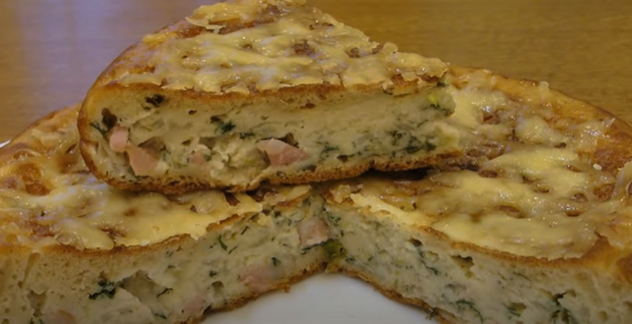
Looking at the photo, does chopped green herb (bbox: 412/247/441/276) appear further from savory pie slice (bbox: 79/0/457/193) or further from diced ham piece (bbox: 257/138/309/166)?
diced ham piece (bbox: 257/138/309/166)

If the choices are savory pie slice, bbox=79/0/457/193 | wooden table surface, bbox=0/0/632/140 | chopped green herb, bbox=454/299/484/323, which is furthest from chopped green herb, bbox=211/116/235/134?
wooden table surface, bbox=0/0/632/140

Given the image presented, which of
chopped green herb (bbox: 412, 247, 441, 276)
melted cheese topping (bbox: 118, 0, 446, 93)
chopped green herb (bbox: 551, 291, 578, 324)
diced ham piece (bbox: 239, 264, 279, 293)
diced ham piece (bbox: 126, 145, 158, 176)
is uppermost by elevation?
melted cheese topping (bbox: 118, 0, 446, 93)

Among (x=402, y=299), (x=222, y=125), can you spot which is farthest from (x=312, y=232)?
(x=222, y=125)

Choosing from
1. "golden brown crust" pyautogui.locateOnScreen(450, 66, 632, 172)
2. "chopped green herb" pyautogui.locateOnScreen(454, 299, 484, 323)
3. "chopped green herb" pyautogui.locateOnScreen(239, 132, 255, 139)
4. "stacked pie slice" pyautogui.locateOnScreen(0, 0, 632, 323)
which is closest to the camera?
"stacked pie slice" pyautogui.locateOnScreen(0, 0, 632, 323)

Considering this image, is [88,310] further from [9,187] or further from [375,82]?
[375,82]

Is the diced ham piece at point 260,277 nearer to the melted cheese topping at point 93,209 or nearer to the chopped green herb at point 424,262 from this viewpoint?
the melted cheese topping at point 93,209

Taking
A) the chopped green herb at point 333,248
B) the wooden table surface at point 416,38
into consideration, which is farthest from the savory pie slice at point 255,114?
the wooden table surface at point 416,38
